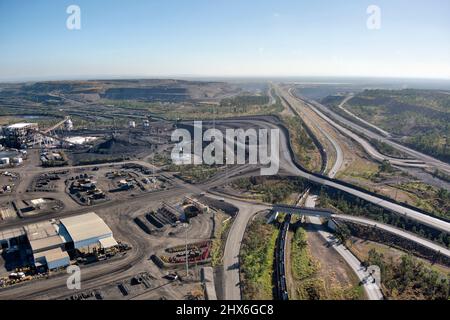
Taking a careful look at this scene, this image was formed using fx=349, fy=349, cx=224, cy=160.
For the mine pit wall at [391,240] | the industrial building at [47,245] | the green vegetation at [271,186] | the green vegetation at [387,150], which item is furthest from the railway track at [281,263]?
the green vegetation at [387,150]

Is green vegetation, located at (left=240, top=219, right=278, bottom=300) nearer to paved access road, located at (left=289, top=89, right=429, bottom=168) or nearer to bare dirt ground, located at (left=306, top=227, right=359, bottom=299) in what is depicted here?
bare dirt ground, located at (left=306, top=227, right=359, bottom=299)

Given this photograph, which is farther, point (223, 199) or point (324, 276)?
point (223, 199)

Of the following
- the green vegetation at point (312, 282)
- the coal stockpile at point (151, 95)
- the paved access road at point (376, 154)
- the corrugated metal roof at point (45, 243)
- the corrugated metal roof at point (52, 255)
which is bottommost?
the green vegetation at point (312, 282)

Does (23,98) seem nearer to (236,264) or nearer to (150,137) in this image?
(150,137)

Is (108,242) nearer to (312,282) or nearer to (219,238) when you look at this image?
(219,238)

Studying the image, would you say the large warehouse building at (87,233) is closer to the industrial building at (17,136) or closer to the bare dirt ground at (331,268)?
the bare dirt ground at (331,268)

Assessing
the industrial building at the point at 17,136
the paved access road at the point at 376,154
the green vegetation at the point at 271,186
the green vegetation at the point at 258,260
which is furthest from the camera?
the industrial building at the point at 17,136
